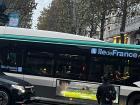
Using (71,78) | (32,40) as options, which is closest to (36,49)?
(32,40)

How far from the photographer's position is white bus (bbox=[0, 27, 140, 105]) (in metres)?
20.4

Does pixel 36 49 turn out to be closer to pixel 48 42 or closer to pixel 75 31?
pixel 48 42

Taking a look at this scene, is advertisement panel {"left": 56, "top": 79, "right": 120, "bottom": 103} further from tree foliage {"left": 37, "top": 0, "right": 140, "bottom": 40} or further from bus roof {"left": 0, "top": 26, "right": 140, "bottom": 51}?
tree foliage {"left": 37, "top": 0, "right": 140, "bottom": 40}

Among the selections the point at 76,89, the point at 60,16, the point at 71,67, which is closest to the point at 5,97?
the point at 71,67

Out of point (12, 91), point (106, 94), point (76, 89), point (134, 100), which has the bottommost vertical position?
point (134, 100)

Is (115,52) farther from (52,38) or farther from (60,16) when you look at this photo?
(60,16)

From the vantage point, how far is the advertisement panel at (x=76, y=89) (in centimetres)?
2075

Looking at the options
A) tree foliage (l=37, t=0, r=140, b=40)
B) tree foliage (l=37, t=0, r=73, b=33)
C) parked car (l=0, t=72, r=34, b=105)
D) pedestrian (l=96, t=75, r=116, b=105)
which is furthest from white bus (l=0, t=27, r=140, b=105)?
tree foliage (l=37, t=0, r=73, b=33)

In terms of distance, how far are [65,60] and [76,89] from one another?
1230 millimetres

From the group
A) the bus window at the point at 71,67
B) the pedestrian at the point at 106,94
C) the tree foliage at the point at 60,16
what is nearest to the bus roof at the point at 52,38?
the bus window at the point at 71,67

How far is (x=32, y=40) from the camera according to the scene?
2148 cm

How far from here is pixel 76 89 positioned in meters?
20.9

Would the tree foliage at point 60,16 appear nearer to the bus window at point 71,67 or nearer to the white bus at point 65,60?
the white bus at point 65,60

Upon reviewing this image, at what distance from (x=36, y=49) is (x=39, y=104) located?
7.45 feet
